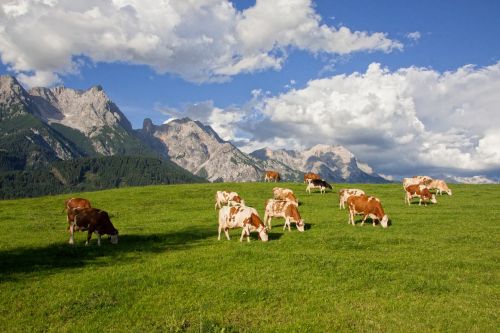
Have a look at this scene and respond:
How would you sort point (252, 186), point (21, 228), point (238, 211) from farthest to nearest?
point (252, 186)
point (21, 228)
point (238, 211)

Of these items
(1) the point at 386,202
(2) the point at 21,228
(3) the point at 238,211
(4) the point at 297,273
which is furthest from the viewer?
(1) the point at 386,202

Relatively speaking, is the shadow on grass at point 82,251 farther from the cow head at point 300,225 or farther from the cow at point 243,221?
the cow head at point 300,225

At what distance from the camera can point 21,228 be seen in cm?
3209

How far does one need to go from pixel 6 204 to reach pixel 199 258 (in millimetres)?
38065

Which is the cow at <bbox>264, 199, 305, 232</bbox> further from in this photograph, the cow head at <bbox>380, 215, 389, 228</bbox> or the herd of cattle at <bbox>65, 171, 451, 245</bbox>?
the cow head at <bbox>380, 215, 389, 228</bbox>

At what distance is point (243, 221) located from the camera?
1013 inches

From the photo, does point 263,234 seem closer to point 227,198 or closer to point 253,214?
point 253,214

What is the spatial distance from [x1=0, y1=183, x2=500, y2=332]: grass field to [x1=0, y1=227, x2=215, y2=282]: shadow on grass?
0.07 meters

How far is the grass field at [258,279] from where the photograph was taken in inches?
521

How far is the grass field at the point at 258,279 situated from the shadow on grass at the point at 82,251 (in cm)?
7

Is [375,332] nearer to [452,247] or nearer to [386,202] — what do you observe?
[452,247]

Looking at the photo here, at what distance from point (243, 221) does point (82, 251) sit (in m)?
9.31

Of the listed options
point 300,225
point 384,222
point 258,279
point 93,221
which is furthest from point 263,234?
point 384,222

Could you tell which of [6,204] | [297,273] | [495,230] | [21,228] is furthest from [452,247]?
[6,204]
